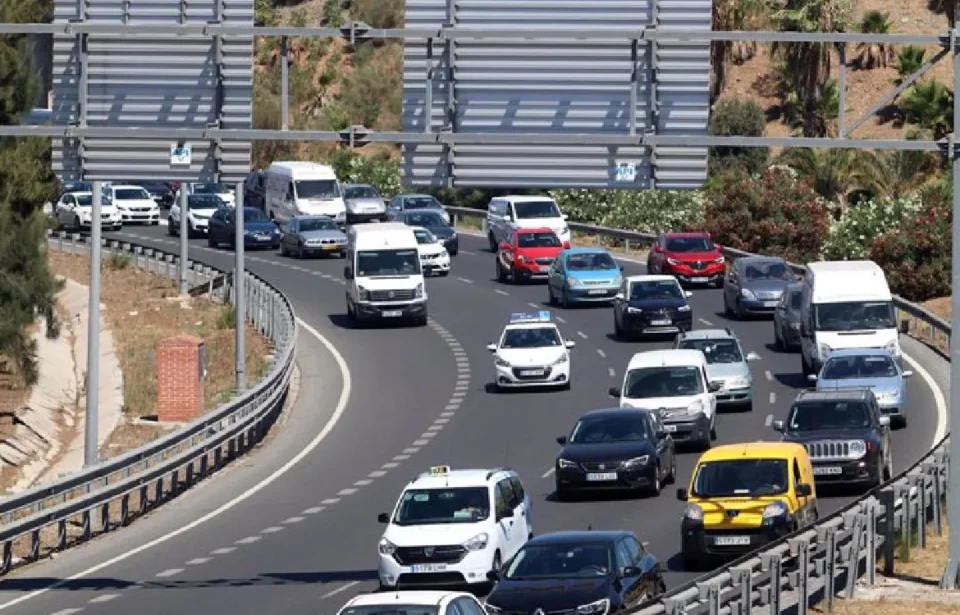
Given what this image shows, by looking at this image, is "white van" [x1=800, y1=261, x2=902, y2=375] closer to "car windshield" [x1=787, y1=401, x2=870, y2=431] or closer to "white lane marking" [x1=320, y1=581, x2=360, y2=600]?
"car windshield" [x1=787, y1=401, x2=870, y2=431]

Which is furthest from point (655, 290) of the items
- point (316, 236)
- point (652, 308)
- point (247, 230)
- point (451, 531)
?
point (451, 531)

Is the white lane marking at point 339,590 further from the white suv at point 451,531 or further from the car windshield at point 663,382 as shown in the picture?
the car windshield at point 663,382

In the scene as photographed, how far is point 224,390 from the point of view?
181ft

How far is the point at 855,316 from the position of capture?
49250 mm

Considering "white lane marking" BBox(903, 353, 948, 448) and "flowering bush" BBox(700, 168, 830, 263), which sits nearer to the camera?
"white lane marking" BBox(903, 353, 948, 448)

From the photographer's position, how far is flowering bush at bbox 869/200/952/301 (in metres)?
65.2

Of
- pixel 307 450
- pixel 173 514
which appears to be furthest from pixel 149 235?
pixel 173 514

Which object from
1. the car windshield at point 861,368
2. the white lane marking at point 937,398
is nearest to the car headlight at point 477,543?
the white lane marking at point 937,398

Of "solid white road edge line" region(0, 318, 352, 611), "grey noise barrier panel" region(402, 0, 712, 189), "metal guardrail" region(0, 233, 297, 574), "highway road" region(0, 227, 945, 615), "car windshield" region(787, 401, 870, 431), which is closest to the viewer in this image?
"grey noise barrier panel" region(402, 0, 712, 189)

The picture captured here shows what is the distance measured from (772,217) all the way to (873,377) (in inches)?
1212

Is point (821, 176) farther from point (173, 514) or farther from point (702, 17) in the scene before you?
point (702, 17)

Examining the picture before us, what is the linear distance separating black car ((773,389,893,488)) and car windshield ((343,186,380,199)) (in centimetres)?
4766

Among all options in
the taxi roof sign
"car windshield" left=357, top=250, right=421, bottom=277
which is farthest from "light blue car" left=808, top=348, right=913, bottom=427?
"car windshield" left=357, top=250, right=421, bottom=277

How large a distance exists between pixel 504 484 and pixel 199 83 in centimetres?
657
